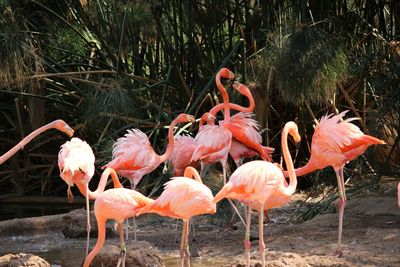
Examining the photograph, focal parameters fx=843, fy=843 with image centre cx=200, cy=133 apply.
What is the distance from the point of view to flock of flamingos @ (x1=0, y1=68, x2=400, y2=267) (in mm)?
5133

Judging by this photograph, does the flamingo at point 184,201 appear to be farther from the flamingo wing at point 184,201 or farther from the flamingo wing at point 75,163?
the flamingo wing at point 75,163

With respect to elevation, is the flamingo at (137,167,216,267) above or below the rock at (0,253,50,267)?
above

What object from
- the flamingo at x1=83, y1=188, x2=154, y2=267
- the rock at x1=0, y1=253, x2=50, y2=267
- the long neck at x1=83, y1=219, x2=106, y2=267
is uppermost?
the flamingo at x1=83, y1=188, x2=154, y2=267

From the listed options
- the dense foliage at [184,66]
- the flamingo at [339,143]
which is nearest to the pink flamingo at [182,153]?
the dense foliage at [184,66]

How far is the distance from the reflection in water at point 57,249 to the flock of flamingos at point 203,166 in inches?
16.9

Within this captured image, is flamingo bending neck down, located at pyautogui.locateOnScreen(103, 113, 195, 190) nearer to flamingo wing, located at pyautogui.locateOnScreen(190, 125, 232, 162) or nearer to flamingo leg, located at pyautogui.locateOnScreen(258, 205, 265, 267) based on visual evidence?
flamingo wing, located at pyautogui.locateOnScreen(190, 125, 232, 162)

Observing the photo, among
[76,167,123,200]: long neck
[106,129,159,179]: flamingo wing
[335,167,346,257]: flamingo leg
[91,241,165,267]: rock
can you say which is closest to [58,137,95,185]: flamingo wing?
[76,167,123,200]: long neck

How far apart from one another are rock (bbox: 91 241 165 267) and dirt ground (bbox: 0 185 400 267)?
0.52 metres

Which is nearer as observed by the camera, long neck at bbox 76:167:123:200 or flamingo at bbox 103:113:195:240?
long neck at bbox 76:167:123:200

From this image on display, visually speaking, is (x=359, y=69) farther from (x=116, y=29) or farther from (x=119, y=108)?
(x=116, y=29)

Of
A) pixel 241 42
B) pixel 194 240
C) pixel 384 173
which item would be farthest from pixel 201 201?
pixel 241 42

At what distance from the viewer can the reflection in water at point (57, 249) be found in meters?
6.31

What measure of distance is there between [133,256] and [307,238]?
1.67 meters

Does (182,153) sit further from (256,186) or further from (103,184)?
(256,186)
